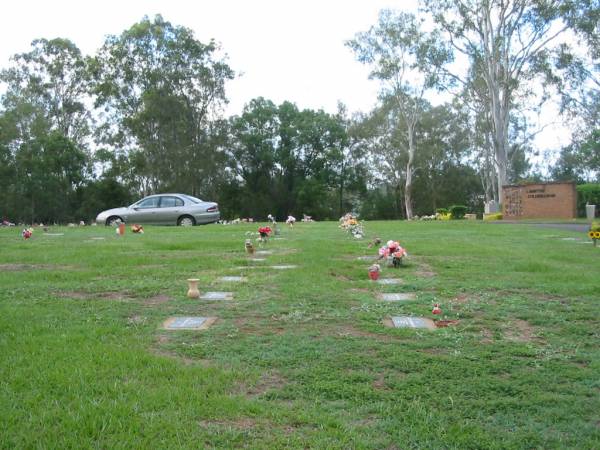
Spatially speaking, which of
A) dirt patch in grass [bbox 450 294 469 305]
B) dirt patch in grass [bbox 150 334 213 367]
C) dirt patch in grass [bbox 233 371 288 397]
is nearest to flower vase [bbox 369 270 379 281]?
dirt patch in grass [bbox 450 294 469 305]

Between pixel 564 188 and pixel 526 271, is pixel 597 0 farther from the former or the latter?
pixel 526 271

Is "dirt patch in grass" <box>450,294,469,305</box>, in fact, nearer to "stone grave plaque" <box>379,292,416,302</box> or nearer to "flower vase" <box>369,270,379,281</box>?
"stone grave plaque" <box>379,292,416,302</box>

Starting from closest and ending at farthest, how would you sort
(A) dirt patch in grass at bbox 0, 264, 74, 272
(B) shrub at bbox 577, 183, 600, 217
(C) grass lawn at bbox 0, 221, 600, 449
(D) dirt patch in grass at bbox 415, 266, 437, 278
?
(C) grass lawn at bbox 0, 221, 600, 449 → (D) dirt patch in grass at bbox 415, 266, 437, 278 → (A) dirt patch in grass at bbox 0, 264, 74, 272 → (B) shrub at bbox 577, 183, 600, 217

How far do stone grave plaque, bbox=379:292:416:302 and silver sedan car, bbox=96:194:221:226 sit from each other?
1274 centimetres

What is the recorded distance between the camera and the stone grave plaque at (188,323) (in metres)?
3.56

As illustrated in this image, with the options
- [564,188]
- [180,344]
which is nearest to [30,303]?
[180,344]

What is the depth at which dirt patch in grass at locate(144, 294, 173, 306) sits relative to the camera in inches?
171

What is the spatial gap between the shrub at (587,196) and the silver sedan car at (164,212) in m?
18.4

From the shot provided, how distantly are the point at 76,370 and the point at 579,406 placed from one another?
2343mm

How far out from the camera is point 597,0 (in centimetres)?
2386

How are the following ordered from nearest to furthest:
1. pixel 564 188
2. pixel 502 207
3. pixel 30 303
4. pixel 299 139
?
1. pixel 30 303
2. pixel 564 188
3. pixel 502 207
4. pixel 299 139

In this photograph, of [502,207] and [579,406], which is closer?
[579,406]

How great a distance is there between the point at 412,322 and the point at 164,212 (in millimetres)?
13829

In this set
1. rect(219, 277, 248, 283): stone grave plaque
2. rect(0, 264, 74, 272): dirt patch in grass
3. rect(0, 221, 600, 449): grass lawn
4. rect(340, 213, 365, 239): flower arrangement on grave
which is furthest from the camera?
rect(340, 213, 365, 239): flower arrangement on grave
